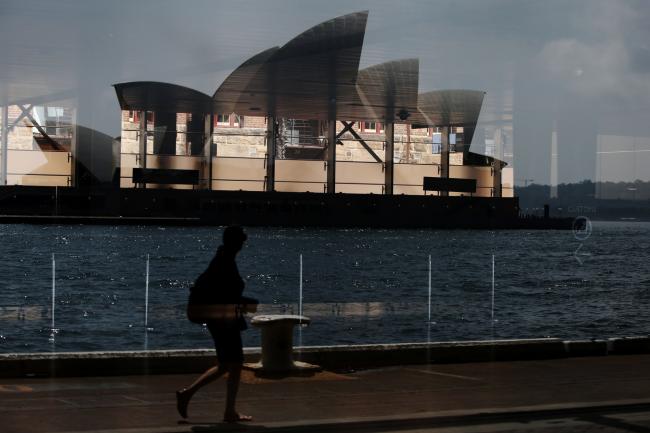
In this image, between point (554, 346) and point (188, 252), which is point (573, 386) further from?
point (188, 252)

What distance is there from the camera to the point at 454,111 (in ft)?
187

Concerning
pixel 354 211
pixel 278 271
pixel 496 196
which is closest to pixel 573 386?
pixel 278 271

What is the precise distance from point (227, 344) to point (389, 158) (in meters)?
82.1

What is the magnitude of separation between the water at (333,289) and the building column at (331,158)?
19.5m

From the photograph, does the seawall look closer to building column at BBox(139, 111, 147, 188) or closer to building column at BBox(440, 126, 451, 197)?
building column at BBox(139, 111, 147, 188)

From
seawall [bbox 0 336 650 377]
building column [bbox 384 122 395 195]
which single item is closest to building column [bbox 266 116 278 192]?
building column [bbox 384 122 395 195]

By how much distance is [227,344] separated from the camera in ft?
19.7

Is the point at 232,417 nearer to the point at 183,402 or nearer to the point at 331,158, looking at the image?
the point at 183,402

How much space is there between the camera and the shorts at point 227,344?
19.6ft

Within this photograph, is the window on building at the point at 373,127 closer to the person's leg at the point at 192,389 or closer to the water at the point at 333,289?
the water at the point at 333,289

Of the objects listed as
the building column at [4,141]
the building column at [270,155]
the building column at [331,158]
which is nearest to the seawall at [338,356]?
the building column at [4,141]

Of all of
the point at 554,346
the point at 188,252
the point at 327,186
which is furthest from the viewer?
the point at 327,186

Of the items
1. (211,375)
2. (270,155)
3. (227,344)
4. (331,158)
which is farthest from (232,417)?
(331,158)

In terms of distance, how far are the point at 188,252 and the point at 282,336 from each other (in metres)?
37.2
